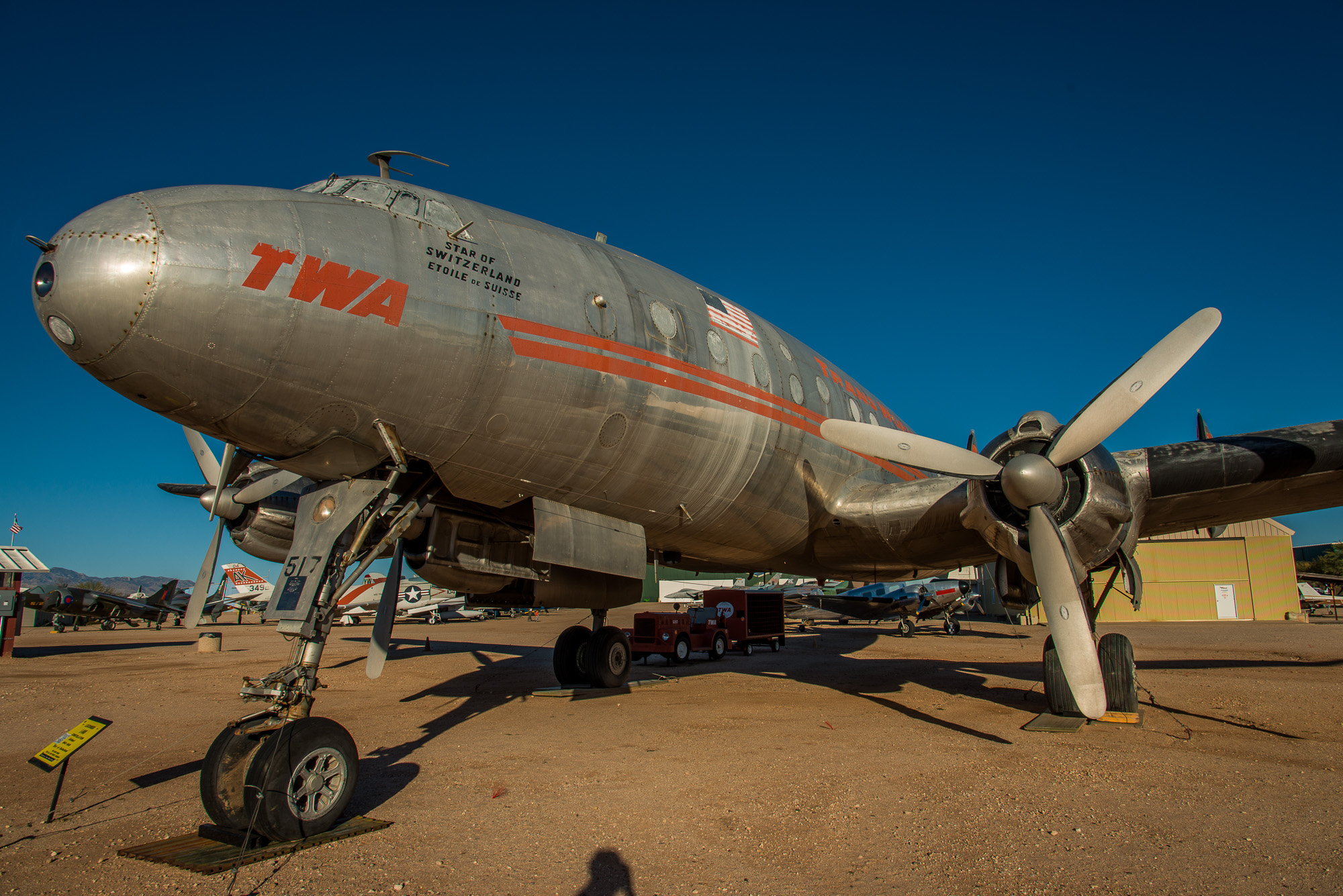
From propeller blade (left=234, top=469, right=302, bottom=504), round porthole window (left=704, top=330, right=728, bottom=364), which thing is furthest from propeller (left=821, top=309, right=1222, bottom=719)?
propeller blade (left=234, top=469, right=302, bottom=504)

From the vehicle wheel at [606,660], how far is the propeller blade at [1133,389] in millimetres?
8398

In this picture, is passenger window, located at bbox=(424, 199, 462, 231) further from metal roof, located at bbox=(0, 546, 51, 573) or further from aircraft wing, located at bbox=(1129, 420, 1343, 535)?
metal roof, located at bbox=(0, 546, 51, 573)

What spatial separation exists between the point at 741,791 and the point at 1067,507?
5.11 metres

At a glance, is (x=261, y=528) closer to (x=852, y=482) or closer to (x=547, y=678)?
(x=547, y=678)

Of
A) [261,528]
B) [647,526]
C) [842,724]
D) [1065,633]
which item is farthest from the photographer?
[261,528]

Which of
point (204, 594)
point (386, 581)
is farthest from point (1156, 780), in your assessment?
point (204, 594)

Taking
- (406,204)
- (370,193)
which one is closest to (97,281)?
(370,193)

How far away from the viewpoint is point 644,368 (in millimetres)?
8289

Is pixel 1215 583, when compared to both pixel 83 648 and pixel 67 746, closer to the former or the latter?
pixel 67 746

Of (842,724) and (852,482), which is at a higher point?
(852,482)

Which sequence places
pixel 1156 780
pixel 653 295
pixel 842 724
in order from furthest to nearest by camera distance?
pixel 842 724
pixel 653 295
pixel 1156 780

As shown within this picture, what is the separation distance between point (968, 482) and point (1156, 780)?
3.69 metres

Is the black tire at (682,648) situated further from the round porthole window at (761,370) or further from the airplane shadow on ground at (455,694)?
the round porthole window at (761,370)

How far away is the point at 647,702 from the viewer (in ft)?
41.1
